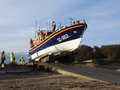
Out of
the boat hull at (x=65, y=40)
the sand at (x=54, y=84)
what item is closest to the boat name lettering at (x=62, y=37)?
the boat hull at (x=65, y=40)

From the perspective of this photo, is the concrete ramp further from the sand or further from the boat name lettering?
the boat name lettering

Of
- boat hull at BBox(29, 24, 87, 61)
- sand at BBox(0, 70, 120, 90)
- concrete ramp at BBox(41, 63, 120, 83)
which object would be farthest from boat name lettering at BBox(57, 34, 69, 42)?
sand at BBox(0, 70, 120, 90)

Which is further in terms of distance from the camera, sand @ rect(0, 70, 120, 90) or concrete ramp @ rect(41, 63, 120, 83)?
concrete ramp @ rect(41, 63, 120, 83)

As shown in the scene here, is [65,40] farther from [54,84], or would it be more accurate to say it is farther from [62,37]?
[54,84]

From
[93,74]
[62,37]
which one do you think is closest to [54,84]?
[93,74]

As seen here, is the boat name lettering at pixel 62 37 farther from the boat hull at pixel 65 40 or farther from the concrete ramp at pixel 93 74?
the concrete ramp at pixel 93 74

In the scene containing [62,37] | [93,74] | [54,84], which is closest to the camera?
[54,84]

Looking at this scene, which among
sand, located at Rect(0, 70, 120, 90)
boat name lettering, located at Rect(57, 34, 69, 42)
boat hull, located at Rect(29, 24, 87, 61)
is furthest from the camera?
boat name lettering, located at Rect(57, 34, 69, 42)

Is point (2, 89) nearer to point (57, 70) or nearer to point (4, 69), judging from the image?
point (57, 70)

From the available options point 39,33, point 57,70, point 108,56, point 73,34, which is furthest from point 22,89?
point 108,56

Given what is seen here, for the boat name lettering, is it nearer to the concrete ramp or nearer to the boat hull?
the boat hull

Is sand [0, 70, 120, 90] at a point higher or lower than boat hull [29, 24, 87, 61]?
lower

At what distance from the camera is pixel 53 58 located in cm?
1947

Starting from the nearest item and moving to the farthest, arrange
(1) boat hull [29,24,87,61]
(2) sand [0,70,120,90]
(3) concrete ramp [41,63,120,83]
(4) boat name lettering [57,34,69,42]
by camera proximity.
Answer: (2) sand [0,70,120,90] → (3) concrete ramp [41,63,120,83] → (1) boat hull [29,24,87,61] → (4) boat name lettering [57,34,69,42]
